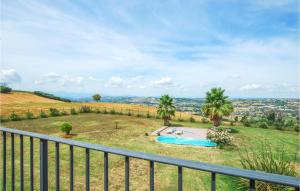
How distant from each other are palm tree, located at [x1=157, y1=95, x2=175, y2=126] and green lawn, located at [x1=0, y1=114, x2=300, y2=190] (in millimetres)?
1807

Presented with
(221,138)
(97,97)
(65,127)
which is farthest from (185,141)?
(97,97)

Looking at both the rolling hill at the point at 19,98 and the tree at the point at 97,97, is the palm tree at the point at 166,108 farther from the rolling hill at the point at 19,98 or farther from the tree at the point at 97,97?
the tree at the point at 97,97

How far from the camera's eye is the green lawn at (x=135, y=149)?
387 inches

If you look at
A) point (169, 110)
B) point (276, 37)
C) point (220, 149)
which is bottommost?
point (220, 149)

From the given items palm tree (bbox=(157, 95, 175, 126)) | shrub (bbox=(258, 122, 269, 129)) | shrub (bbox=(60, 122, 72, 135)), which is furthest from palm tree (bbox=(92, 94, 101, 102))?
shrub (bbox=(60, 122, 72, 135))

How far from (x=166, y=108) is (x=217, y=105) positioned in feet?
14.4

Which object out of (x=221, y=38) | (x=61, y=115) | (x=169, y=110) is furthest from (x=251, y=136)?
(x=61, y=115)

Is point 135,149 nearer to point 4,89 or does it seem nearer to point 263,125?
point 263,125

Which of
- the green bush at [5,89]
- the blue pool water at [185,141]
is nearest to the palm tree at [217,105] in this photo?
the blue pool water at [185,141]

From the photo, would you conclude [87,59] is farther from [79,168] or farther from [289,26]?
[289,26]

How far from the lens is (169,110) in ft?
85.6

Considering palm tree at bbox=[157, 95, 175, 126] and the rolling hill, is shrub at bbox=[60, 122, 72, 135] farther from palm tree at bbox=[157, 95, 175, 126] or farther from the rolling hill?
the rolling hill

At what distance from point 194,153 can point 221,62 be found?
65.6 feet

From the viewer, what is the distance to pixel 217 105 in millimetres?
24656
